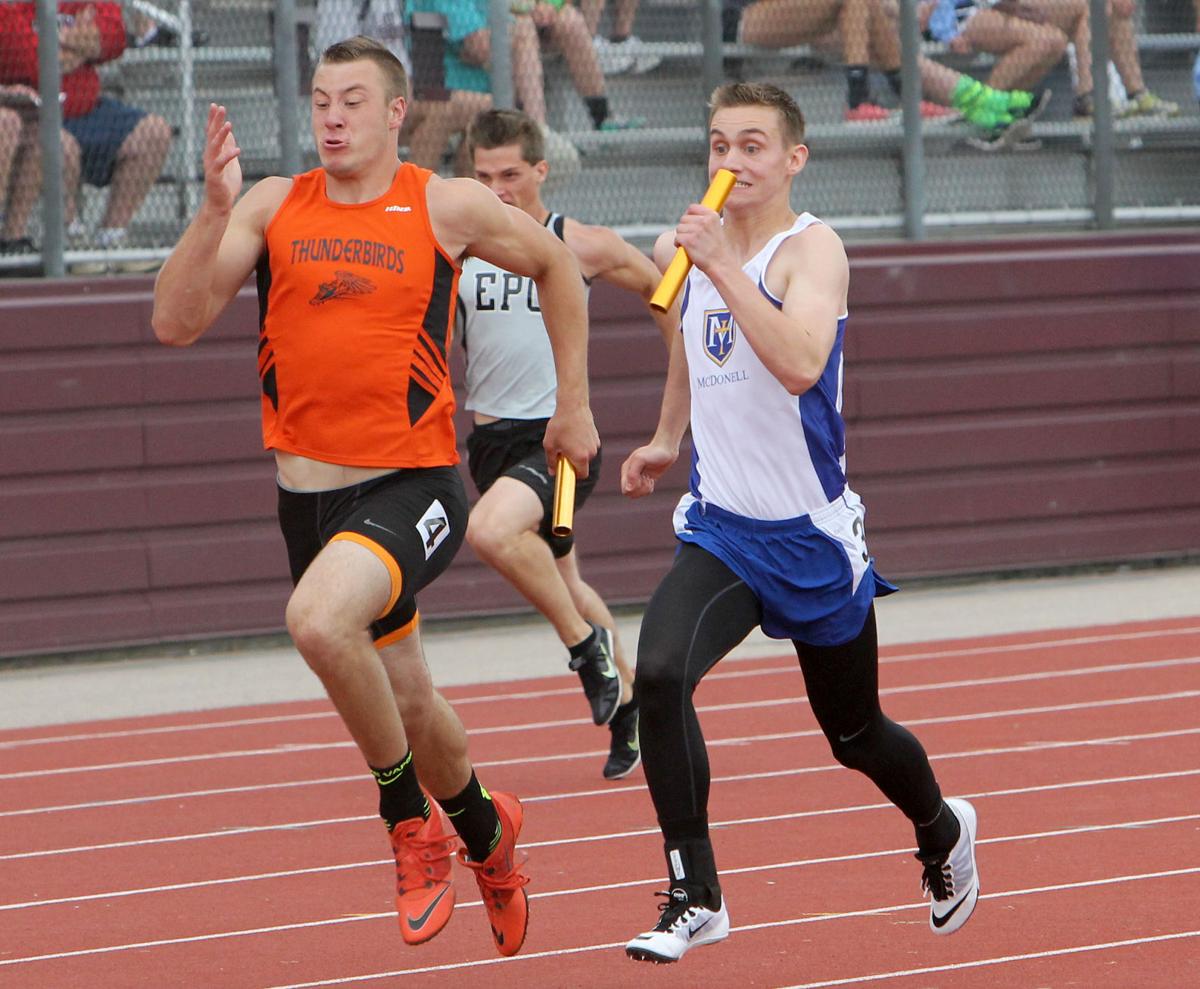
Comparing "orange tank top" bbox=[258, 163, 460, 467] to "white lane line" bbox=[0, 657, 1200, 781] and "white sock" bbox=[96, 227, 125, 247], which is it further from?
"white sock" bbox=[96, 227, 125, 247]

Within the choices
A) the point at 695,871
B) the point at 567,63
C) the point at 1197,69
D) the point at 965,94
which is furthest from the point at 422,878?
the point at 1197,69

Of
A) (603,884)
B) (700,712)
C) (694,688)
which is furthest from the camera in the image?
(700,712)

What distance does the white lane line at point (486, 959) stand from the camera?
509cm

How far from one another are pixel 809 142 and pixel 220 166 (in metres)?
7.87

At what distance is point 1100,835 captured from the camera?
20.9 ft

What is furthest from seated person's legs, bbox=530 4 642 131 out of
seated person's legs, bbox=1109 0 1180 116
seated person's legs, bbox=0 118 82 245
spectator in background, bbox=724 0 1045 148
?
seated person's legs, bbox=1109 0 1180 116

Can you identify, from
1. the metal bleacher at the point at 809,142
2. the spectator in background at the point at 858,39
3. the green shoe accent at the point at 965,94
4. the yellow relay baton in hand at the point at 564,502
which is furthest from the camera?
the green shoe accent at the point at 965,94

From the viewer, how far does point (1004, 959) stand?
499cm

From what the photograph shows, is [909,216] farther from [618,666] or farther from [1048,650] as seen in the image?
[618,666]

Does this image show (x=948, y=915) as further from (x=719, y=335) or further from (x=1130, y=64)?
(x=1130, y=64)

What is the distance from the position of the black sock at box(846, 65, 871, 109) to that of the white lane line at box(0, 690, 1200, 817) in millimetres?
4546

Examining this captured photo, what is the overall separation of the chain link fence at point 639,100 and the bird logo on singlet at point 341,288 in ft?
18.8

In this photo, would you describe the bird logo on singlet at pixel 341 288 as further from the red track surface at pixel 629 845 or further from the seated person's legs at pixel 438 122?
the seated person's legs at pixel 438 122

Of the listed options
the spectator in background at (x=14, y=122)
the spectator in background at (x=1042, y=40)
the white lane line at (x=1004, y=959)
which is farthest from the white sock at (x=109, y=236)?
the white lane line at (x=1004, y=959)
